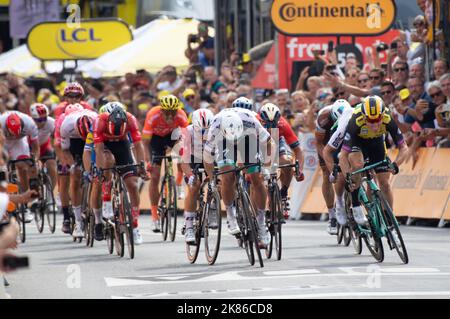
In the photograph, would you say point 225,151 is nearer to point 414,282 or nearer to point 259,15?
point 414,282

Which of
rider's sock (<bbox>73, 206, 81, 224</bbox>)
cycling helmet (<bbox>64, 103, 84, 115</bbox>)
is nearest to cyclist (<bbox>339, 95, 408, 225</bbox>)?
rider's sock (<bbox>73, 206, 81, 224</bbox>)

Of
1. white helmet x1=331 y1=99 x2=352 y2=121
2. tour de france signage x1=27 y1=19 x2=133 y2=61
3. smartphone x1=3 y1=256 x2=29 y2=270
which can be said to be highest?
tour de france signage x1=27 y1=19 x2=133 y2=61

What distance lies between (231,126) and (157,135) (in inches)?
193

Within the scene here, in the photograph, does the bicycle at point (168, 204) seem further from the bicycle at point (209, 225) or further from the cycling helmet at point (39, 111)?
the bicycle at point (209, 225)

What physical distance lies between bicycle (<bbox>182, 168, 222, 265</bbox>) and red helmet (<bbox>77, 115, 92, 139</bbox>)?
118 inches

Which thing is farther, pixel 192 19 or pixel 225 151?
pixel 192 19

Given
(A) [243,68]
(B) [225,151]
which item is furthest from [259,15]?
(B) [225,151]

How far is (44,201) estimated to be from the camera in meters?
21.4

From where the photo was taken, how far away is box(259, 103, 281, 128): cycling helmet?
17328 millimetres

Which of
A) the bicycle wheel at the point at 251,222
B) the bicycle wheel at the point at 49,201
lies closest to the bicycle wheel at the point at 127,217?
the bicycle wheel at the point at 251,222

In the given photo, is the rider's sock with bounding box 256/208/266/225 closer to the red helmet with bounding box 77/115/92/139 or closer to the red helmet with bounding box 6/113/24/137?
the red helmet with bounding box 77/115/92/139

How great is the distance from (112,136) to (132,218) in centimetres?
124

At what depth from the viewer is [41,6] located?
39.1m

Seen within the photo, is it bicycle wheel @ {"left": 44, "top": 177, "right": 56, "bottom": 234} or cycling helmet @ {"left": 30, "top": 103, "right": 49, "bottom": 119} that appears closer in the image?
bicycle wheel @ {"left": 44, "top": 177, "right": 56, "bottom": 234}
